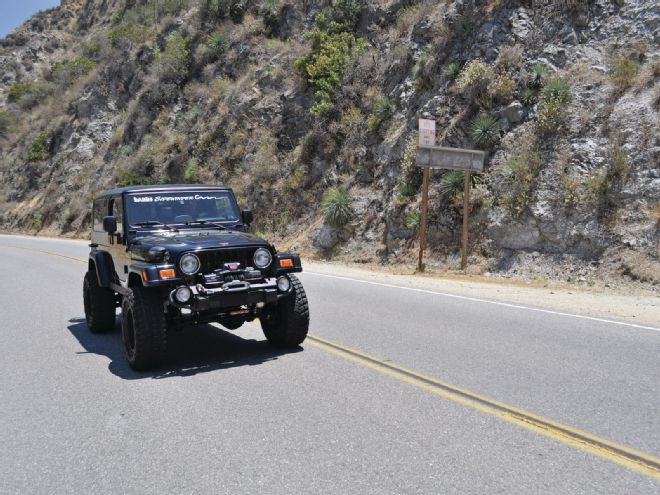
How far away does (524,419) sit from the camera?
4.75 m

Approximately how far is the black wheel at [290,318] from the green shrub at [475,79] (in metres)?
14.8

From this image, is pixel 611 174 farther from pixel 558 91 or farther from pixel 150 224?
pixel 150 224

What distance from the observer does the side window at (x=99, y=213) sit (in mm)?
8984

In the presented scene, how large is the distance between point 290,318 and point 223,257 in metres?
1.16

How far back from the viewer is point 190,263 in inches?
249

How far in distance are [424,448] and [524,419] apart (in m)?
1.04

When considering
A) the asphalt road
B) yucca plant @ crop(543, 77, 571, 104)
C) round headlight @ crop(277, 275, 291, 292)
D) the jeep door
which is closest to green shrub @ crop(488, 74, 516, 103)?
yucca plant @ crop(543, 77, 571, 104)

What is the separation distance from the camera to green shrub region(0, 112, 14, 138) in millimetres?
59281

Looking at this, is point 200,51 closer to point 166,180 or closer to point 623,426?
point 166,180

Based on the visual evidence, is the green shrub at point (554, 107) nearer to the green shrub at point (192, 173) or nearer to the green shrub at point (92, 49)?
the green shrub at point (192, 173)

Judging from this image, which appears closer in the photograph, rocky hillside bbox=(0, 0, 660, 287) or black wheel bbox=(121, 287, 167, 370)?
black wheel bbox=(121, 287, 167, 370)

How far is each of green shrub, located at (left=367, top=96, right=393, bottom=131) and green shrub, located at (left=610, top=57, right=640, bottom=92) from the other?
28.9ft

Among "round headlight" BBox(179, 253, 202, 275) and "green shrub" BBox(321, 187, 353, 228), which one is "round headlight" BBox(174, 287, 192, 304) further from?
"green shrub" BBox(321, 187, 353, 228)

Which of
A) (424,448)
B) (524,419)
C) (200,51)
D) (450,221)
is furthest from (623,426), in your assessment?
(200,51)
